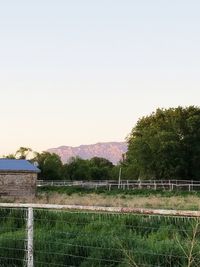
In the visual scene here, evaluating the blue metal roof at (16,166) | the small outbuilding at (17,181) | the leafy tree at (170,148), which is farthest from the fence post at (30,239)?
the leafy tree at (170,148)

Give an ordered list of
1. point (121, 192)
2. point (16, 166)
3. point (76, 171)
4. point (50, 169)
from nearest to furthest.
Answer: point (16, 166) → point (121, 192) → point (50, 169) → point (76, 171)

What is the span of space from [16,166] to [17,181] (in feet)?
7.43

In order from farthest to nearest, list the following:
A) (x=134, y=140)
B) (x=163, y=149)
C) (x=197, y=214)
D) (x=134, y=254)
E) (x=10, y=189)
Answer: (x=134, y=140) < (x=163, y=149) < (x=10, y=189) < (x=134, y=254) < (x=197, y=214)

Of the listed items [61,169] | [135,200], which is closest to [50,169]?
[61,169]

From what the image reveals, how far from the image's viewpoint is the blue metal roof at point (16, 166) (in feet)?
170

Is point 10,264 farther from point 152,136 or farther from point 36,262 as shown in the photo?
point 152,136

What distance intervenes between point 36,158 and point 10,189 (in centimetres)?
6243

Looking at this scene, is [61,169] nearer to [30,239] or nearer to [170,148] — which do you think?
[170,148]

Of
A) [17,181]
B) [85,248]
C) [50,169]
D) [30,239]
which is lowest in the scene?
[85,248]

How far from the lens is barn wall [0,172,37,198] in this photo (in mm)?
49969

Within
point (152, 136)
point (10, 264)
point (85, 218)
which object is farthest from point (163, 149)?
point (10, 264)

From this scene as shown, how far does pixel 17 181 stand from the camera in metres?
50.8

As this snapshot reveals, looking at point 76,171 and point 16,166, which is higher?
point 76,171

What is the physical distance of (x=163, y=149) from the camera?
74688mm
